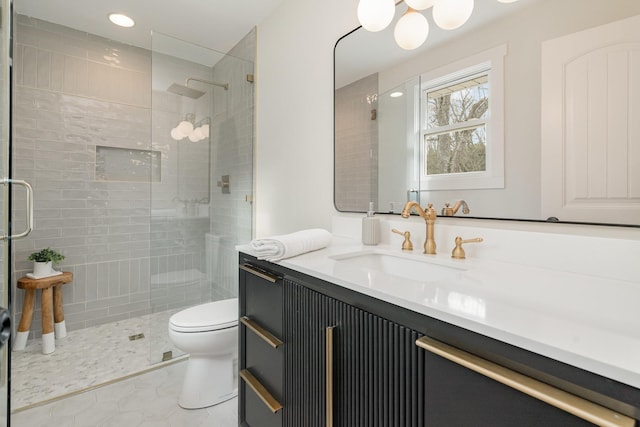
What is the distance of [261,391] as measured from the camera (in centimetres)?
126

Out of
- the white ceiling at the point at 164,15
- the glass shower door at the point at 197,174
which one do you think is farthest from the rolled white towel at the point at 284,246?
the white ceiling at the point at 164,15

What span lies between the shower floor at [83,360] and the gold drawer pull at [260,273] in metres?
1.26

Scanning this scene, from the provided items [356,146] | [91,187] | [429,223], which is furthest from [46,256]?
[429,223]

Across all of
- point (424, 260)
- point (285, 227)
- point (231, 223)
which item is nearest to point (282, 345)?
point (424, 260)

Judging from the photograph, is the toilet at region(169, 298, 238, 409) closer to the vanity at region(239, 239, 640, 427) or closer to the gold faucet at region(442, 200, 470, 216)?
the vanity at region(239, 239, 640, 427)

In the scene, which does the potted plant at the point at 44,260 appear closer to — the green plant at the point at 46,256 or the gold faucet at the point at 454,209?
the green plant at the point at 46,256

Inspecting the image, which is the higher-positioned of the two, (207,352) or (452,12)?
(452,12)

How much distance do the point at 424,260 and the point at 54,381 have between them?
91.6 inches

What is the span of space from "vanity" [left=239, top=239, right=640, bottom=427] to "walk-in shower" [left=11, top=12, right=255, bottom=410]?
1.30m

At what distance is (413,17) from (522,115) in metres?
0.63

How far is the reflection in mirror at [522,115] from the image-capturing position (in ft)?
2.71

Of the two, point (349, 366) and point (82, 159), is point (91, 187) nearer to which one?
point (82, 159)

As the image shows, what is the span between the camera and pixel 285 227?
2.15 meters

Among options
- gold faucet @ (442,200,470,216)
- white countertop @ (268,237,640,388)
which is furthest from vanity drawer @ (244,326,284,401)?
gold faucet @ (442,200,470,216)
